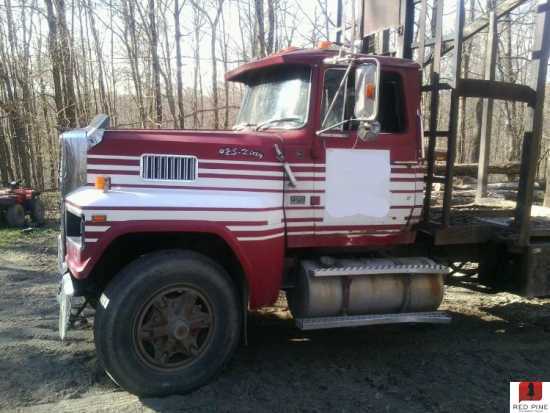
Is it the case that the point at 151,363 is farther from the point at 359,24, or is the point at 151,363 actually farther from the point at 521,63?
the point at 521,63

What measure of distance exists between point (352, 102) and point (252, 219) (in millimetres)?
1317

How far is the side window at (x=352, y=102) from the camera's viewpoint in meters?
4.18

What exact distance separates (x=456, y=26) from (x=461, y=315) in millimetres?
3123

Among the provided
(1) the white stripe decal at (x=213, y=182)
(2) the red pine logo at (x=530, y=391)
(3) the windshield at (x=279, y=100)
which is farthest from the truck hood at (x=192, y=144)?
(2) the red pine logo at (x=530, y=391)

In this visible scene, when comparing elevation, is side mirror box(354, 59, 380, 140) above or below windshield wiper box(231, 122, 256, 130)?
above

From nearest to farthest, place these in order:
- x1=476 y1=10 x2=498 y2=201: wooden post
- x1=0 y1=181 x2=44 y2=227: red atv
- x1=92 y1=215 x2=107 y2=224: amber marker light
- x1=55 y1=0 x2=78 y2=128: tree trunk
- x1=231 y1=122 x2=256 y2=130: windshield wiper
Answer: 1. x1=92 y1=215 x2=107 y2=224: amber marker light
2. x1=231 y1=122 x2=256 y2=130: windshield wiper
3. x1=476 y1=10 x2=498 y2=201: wooden post
4. x1=0 y1=181 x2=44 y2=227: red atv
5. x1=55 y1=0 x2=78 y2=128: tree trunk

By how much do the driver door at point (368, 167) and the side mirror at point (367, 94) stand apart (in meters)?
0.21

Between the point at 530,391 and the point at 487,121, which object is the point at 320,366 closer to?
the point at 530,391

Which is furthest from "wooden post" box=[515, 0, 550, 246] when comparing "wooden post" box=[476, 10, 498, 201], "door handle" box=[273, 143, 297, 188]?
"door handle" box=[273, 143, 297, 188]

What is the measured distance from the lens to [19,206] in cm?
964

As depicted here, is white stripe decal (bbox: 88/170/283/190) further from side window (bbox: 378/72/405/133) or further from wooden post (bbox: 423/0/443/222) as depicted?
wooden post (bbox: 423/0/443/222)

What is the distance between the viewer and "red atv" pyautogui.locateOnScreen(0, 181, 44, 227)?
31.4 ft

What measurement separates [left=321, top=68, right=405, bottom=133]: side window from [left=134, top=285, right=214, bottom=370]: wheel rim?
70.3 inches

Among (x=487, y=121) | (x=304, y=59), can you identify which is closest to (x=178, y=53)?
(x=487, y=121)
